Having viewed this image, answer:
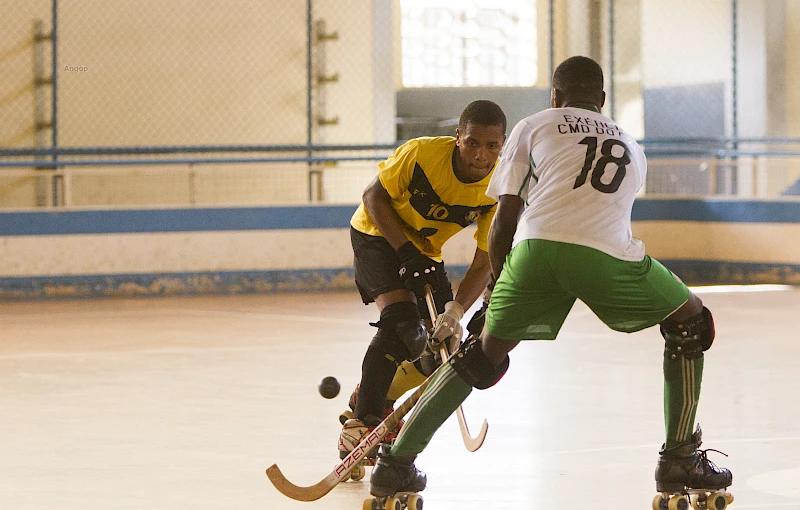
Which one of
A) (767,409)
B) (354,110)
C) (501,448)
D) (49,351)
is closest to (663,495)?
(501,448)

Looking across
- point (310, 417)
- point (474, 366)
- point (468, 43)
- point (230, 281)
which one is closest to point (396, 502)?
point (474, 366)

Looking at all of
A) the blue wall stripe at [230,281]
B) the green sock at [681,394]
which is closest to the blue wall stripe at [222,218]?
the blue wall stripe at [230,281]

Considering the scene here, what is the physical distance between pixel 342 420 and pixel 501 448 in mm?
687

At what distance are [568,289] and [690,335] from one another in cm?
47

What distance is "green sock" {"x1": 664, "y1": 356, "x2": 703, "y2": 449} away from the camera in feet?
12.8

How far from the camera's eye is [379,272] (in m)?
4.79

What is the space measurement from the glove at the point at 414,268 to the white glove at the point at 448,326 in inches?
7.9

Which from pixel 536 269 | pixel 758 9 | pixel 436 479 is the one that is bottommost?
pixel 436 479

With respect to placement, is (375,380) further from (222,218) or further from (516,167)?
(222,218)

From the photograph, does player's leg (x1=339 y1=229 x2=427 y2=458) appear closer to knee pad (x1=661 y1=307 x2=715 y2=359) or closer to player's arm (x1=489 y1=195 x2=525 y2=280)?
player's arm (x1=489 y1=195 x2=525 y2=280)

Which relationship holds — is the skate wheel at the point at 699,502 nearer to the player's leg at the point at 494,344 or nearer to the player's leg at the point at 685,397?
the player's leg at the point at 685,397

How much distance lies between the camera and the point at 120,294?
1219cm

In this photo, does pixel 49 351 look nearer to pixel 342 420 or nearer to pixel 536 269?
pixel 342 420

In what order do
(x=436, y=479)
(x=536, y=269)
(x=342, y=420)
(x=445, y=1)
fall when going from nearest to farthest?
(x=536, y=269) < (x=436, y=479) < (x=342, y=420) < (x=445, y=1)
